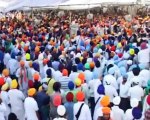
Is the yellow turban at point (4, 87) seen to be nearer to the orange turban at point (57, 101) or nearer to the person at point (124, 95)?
the orange turban at point (57, 101)

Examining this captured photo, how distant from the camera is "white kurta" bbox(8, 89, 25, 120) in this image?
379 inches

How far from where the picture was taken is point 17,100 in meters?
9.68

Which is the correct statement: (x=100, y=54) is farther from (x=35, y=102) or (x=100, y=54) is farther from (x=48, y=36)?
(x=48, y=36)

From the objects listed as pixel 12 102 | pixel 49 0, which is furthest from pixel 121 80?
pixel 49 0

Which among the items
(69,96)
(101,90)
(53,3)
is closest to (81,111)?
(69,96)

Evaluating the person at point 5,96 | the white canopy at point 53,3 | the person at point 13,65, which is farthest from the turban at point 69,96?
the white canopy at point 53,3

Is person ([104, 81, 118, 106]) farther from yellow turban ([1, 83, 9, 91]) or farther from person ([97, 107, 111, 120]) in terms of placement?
yellow turban ([1, 83, 9, 91])

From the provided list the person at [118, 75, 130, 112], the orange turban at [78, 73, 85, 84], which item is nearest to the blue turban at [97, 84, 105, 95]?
the person at [118, 75, 130, 112]

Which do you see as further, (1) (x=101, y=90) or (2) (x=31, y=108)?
(1) (x=101, y=90)

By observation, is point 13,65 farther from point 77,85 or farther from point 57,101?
point 57,101

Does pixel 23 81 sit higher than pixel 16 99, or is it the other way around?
pixel 16 99

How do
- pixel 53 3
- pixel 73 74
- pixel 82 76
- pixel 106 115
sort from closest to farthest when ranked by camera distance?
pixel 106 115 < pixel 82 76 < pixel 73 74 < pixel 53 3

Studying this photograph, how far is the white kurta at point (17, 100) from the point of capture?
31.6 ft

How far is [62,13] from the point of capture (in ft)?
113
